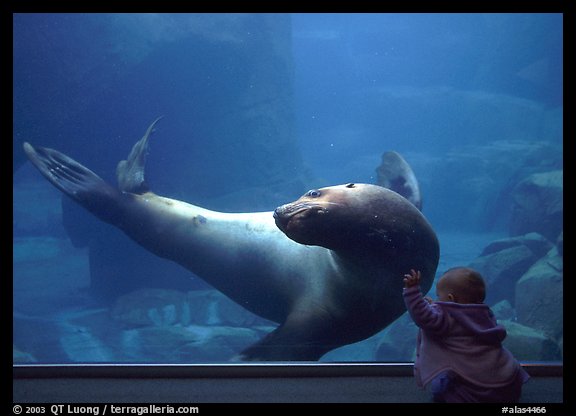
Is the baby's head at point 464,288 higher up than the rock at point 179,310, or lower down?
higher up

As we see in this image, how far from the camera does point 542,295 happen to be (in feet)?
19.6

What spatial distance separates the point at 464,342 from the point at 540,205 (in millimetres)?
8883

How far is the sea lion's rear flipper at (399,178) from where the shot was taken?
3.70m

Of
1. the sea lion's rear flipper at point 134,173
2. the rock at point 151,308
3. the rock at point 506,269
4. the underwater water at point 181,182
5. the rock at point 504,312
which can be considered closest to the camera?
the sea lion's rear flipper at point 134,173

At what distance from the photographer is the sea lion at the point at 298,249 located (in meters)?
2.45

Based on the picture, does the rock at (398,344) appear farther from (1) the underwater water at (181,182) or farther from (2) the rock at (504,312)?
(2) the rock at (504,312)

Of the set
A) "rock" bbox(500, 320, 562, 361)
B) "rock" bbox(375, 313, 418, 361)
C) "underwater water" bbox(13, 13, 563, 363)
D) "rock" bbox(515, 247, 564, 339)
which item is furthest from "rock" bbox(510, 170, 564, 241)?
"rock" bbox(500, 320, 562, 361)

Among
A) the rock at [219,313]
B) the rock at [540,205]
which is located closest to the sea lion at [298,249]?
the rock at [219,313]

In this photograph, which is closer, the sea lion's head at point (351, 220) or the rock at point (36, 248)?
the sea lion's head at point (351, 220)

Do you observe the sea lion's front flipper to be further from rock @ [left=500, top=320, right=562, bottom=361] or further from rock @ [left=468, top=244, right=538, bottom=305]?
rock @ [left=468, top=244, right=538, bottom=305]

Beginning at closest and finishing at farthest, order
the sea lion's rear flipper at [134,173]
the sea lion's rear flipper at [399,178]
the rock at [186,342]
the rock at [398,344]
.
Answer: the sea lion's rear flipper at [399,178], the sea lion's rear flipper at [134,173], the rock at [398,344], the rock at [186,342]

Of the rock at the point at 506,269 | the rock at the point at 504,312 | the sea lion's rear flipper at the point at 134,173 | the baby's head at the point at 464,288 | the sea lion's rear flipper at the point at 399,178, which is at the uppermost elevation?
the sea lion's rear flipper at the point at 134,173
